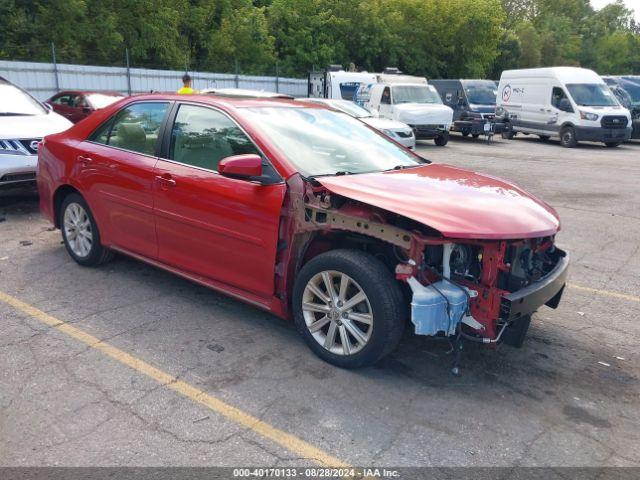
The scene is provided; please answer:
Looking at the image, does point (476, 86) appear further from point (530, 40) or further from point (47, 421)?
point (530, 40)

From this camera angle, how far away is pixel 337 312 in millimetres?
3662

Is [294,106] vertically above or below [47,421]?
above

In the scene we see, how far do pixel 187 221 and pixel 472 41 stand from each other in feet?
121

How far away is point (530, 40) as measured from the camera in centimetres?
5431

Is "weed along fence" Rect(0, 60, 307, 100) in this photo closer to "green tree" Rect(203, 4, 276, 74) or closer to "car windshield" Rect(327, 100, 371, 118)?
"green tree" Rect(203, 4, 276, 74)

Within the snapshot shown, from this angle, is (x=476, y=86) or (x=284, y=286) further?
(x=476, y=86)

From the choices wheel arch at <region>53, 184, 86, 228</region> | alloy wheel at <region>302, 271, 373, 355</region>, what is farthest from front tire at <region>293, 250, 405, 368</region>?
wheel arch at <region>53, 184, 86, 228</region>

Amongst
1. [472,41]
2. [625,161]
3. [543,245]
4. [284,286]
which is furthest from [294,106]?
[472,41]

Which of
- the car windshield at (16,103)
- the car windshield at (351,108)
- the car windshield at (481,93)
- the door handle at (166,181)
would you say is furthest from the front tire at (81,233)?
the car windshield at (481,93)

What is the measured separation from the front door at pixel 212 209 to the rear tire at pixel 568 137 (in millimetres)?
17630

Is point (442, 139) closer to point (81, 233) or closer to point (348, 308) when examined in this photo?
point (81, 233)

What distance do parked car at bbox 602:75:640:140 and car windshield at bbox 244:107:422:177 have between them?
19.5 metres

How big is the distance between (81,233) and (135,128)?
1201mm

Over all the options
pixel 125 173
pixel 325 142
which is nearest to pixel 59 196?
pixel 125 173
